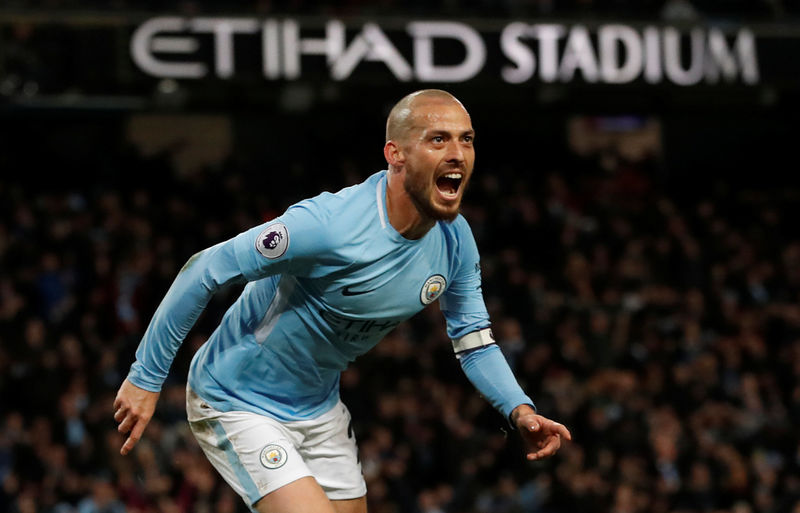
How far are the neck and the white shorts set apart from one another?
3.09ft

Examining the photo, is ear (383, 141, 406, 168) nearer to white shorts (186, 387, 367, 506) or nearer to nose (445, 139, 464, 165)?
nose (445, 139, 464, 165)

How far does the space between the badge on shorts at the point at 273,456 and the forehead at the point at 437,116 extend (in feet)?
4.52

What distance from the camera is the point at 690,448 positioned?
13.1 m

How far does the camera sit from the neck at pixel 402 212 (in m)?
4.68

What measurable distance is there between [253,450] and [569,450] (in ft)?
27.2

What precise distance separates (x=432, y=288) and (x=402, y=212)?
0.36 meters

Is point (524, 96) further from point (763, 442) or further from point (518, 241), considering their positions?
point (763, 442)

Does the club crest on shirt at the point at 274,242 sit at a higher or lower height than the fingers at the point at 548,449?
higher

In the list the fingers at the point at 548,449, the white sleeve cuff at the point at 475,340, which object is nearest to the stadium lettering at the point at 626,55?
the white sleeve cuff at the point at 475,340

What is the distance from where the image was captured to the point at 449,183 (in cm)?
463

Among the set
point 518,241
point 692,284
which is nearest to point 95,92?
point 518,241

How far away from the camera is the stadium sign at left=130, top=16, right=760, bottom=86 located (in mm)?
14180

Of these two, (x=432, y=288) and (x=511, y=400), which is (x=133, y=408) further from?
(x=511, y=400)

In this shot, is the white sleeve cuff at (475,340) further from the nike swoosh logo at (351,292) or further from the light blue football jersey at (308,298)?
the nike swoosh logo at (351,292)
